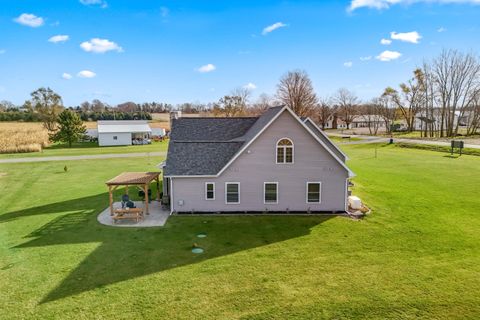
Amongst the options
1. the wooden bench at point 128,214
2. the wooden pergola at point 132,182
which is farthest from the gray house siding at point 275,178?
the wooden bench at point 128,214

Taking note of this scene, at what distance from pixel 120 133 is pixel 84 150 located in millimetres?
9911

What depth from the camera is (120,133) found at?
64.8 meters

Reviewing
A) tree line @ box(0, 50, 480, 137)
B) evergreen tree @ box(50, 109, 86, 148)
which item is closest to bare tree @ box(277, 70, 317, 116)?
tree line @ box(0, 50, 480, 137)

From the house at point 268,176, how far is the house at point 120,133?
164 ft

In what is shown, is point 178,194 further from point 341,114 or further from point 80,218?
point 341,114

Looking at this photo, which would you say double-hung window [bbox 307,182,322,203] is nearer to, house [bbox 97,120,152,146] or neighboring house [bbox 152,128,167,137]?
house [bbox 97,120,152,146]

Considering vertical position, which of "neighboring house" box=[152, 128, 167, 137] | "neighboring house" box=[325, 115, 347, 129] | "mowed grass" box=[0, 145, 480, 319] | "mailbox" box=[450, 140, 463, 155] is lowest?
"mowed grass" box=[0, 145, 480, 319]

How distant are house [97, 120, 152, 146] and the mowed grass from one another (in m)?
43.5

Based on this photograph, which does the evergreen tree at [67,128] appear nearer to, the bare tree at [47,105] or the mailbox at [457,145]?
the bare tree at [47,105]

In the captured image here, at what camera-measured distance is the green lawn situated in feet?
164

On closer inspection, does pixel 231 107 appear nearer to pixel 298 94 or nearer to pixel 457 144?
pixel 298 94

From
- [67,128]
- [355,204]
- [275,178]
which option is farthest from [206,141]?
[67,128]

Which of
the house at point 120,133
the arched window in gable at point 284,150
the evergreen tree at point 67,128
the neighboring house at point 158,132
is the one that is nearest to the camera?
the arched window in gable at point 284,150

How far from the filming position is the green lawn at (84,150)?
50.0 metres
